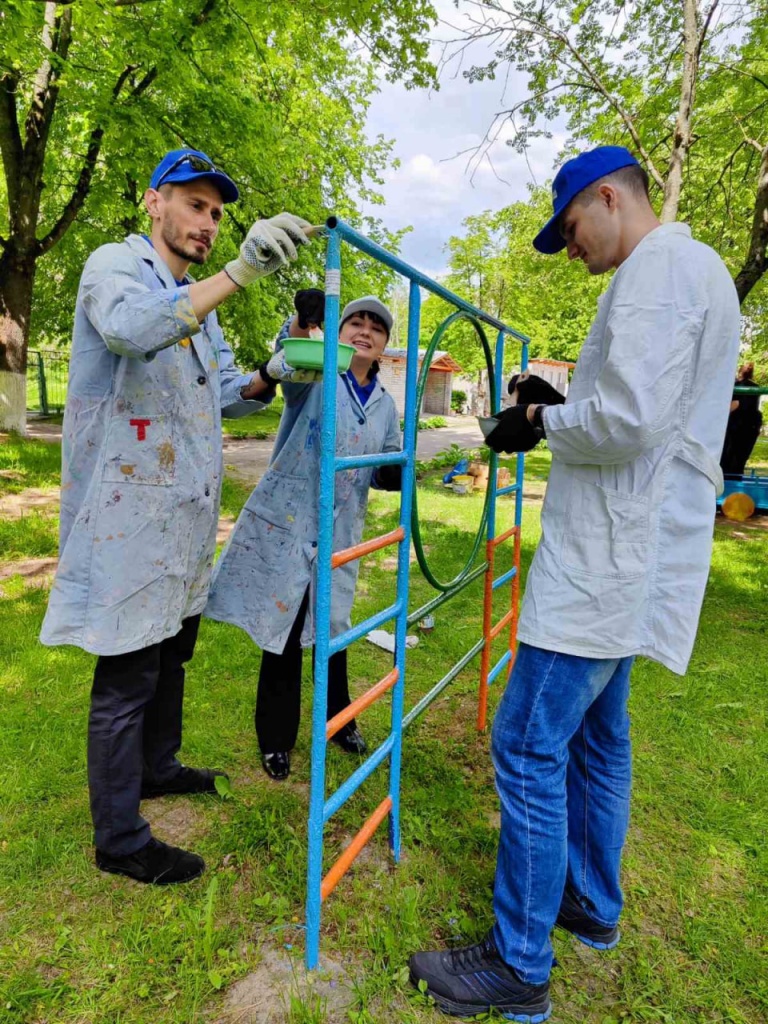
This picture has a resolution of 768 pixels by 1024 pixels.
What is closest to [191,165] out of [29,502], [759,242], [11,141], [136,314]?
[136,314]

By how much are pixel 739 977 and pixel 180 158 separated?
284 centimetres

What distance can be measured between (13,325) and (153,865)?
7833 mm

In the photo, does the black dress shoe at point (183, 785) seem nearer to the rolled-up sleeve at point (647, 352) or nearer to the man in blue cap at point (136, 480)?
the man in blue cap at point (136, 480)

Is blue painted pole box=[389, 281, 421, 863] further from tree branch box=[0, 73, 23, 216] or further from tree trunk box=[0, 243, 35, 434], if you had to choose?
tree branch box=[0, 73, 23, 216]

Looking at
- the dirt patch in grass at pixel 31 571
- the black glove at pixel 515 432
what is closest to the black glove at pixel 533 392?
the black glove at pixel 515 432

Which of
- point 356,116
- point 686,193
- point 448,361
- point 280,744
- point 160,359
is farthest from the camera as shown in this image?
point 448,361

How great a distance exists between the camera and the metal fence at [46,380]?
13234mm

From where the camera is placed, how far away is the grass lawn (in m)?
1.60

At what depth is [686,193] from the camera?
23.5 ft

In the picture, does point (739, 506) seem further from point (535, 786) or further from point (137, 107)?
point (137, 107)

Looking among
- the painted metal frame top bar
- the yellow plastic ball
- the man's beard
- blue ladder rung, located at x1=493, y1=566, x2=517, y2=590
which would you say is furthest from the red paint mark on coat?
the yellow plastic ball

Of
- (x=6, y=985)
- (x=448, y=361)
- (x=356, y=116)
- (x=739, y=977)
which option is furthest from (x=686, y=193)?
(x=448, y=361)

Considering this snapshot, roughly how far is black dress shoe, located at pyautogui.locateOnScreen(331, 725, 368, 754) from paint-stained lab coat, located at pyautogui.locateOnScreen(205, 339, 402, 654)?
0.64m

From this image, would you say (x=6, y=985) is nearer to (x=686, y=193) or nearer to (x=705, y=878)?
(x=705, y=878)
